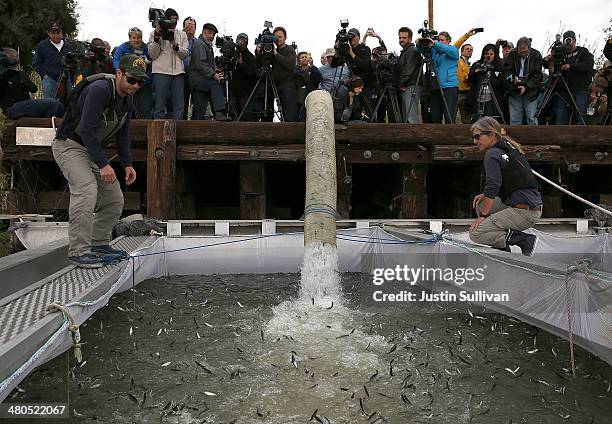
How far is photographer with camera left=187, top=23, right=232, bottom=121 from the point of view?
27.6 ft

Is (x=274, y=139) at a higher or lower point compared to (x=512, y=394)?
higher

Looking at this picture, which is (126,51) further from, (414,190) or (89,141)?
(414,190)

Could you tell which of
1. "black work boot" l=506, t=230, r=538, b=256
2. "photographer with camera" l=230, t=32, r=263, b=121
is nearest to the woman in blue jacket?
"photographer with camera" l=230, t=32, r=263, b=121

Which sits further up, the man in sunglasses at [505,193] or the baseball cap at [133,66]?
the baseball cap at [133,66]

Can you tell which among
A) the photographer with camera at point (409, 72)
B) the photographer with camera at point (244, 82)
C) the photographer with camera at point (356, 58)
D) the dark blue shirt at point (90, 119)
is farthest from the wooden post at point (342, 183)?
the dark blue shirt at point (90, 119)

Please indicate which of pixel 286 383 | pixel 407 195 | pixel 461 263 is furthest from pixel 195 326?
pixel 407 195

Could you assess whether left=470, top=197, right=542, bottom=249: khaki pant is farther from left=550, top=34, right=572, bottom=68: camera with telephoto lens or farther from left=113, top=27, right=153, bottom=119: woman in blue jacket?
left=113, top=27, right=153, bottom=119: woman in blue jacket

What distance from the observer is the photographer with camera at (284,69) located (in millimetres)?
8578

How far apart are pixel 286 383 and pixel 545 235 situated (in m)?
4.48

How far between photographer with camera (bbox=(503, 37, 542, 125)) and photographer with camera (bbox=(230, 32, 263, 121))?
4.30 meters

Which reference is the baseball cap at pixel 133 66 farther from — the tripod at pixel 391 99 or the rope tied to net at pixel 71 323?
the tripod at pixel 391 99

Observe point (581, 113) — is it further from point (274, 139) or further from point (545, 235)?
point (274, 139)

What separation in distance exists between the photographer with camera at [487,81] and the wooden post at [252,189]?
12.4ft

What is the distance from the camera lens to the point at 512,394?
3139mm
